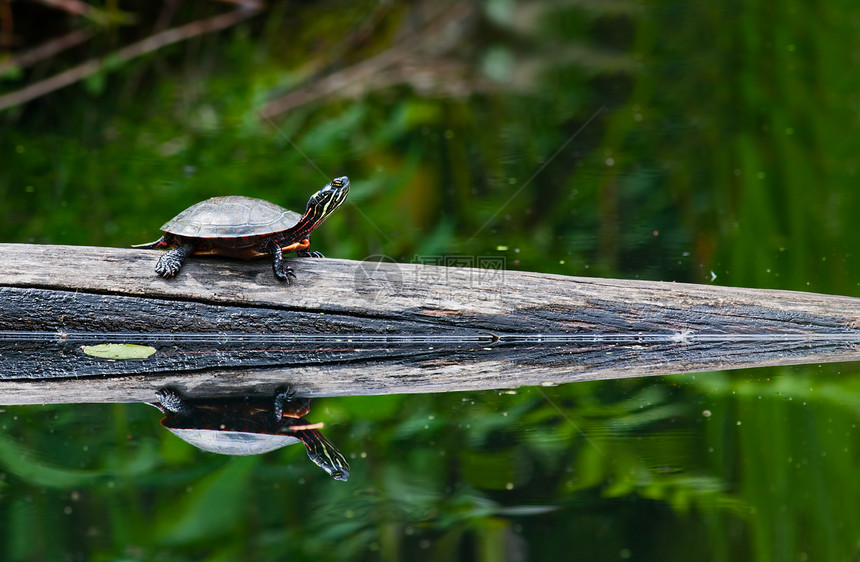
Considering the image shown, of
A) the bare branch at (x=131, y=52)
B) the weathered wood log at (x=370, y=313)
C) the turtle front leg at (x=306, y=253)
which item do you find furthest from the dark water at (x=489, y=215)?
the turtle front leg at (x=306, y=253)

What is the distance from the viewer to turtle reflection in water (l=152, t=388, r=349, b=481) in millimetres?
2201

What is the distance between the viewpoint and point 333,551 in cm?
177

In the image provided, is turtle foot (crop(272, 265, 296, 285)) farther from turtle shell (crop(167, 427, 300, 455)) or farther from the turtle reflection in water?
turtle shell (crop(167, 427, 300, 455))

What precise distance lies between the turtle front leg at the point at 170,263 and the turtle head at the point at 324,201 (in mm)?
Answer: 497

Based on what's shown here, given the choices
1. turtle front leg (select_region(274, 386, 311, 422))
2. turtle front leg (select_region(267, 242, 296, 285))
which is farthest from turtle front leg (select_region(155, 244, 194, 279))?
turtle front leg (select_region(274, 386, 311, 422))

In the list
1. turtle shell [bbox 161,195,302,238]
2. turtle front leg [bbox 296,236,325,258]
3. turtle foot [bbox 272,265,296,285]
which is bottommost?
turtle foot [bbox 272,265,296,285]

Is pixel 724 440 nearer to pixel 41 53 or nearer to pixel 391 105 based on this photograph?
pixel 391 105

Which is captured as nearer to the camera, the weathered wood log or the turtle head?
the weathered wood log

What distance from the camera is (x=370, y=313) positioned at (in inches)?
124

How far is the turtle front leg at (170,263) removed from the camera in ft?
10.2

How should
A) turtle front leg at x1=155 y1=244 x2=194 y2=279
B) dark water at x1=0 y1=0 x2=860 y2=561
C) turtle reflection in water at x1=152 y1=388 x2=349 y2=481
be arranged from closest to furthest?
1. dark water at x1=0 y1=0 x2=860 y2=561
2. turtle reflection in water at x1=152 y1=388 x2=349 y2=481
3. turtle front leg at x1=155 y1=244 x2=194 y2=279

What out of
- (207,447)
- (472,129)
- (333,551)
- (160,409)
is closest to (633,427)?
(333,551)

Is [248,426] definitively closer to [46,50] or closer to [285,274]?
[285,274]

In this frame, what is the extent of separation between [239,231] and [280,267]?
20 centimetres
